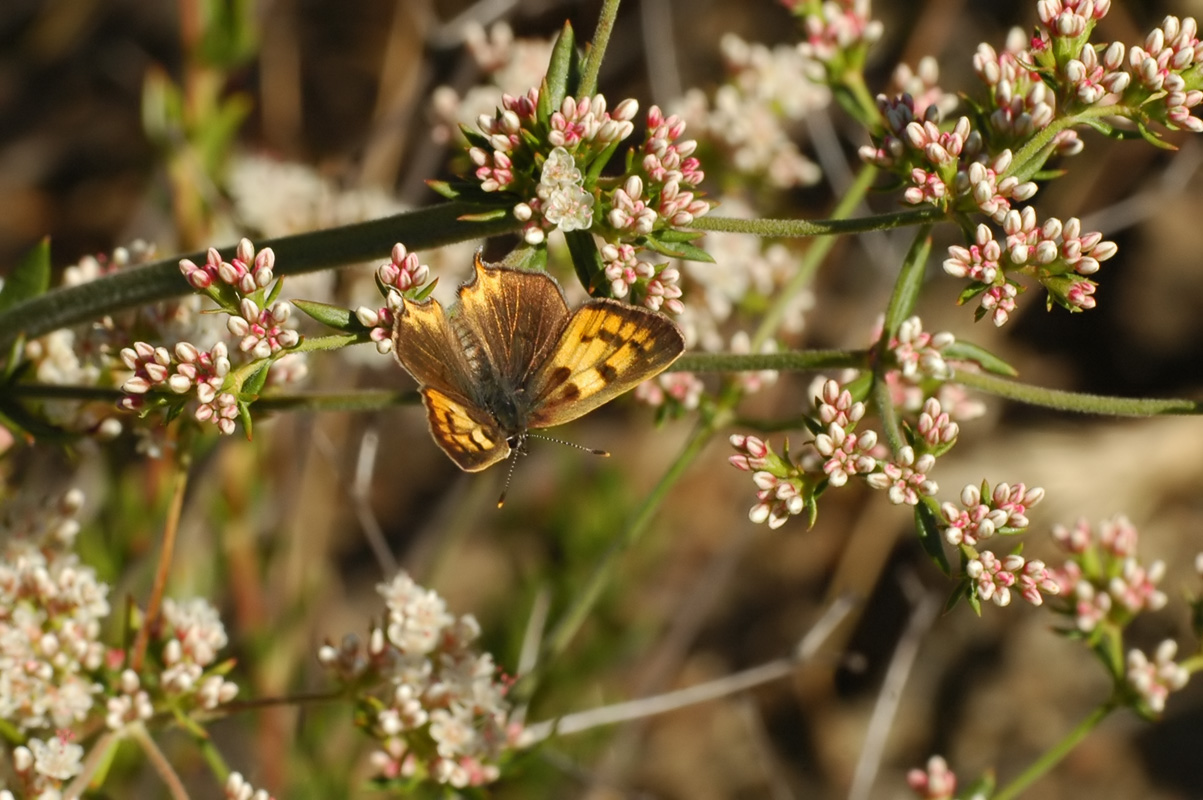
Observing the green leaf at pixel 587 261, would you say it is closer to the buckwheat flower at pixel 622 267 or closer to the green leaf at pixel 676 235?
the buckwheat flower at pixel 622 267

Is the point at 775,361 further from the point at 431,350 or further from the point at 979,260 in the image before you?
the point at 431,350

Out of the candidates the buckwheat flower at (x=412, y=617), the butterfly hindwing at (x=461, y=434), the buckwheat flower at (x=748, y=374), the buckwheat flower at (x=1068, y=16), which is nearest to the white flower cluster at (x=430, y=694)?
the buckwheat flower at (x=412, y=617)

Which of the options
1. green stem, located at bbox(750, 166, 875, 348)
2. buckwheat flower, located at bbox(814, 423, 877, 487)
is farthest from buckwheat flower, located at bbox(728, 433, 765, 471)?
green stem, located at bbox(750, 166, 875, 348)

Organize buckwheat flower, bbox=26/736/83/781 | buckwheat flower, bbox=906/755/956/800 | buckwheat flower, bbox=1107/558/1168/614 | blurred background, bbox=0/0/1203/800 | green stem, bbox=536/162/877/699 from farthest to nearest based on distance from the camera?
blurred background, bbox=0/0/1203/800, buckwheat flower, bbox=1107/558/1168/614, green stem, bbox=536/162/877/699, buckwheat flower, bbox=906/755/956/800, buckwheat flower, bbox=26/736/83/781

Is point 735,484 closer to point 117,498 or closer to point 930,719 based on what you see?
point 930,719

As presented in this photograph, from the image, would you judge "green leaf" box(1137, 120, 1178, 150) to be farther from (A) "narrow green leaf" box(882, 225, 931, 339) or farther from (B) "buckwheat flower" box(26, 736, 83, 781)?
(B) "buckwheat flower" box(26, 736, 83, 781)

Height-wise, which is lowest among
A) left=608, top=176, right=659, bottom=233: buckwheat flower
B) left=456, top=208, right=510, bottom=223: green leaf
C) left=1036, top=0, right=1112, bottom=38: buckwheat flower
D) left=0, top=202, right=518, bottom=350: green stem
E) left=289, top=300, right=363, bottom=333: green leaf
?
left=1036, top=0, right=1112, bottom=38: buckwheat flower

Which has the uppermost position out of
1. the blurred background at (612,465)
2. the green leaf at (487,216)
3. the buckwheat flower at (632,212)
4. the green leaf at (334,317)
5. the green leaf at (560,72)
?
the green leaf at (560,72)

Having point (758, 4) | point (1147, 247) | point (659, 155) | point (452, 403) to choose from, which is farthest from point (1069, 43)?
point (758, 4)
